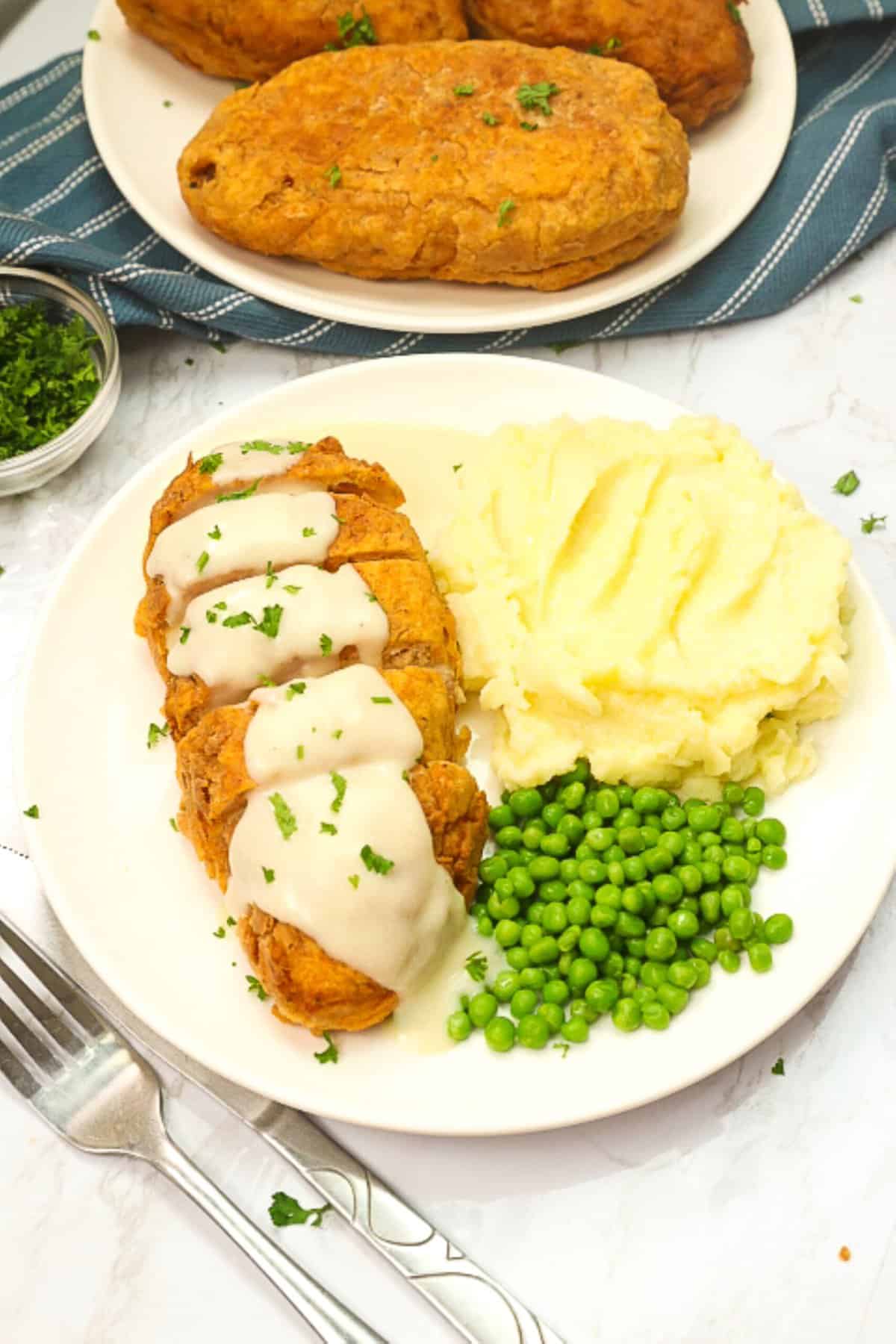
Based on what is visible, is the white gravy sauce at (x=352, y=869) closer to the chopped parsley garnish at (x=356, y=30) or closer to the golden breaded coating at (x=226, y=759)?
the golden breaded coating at (x=226, y=759)

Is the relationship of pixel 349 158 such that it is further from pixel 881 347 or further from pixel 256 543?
pixel 881 347

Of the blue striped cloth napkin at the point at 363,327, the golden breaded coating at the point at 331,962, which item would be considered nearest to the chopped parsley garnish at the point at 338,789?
the golden breaded coating at the point at 331,962

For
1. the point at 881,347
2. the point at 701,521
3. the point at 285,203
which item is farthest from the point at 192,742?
the point at 881,347

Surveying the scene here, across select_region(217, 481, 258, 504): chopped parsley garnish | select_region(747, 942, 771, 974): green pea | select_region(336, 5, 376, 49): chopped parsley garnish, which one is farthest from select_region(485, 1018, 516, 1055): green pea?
select_region(336, 5, 376, 49): chopped parsley garnish

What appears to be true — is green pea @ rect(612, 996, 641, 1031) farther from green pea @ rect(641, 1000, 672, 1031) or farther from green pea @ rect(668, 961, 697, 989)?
green pea @ rect(668, 961, 697, 989)

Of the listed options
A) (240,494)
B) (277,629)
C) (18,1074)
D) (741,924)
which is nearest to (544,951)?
(741,924)
